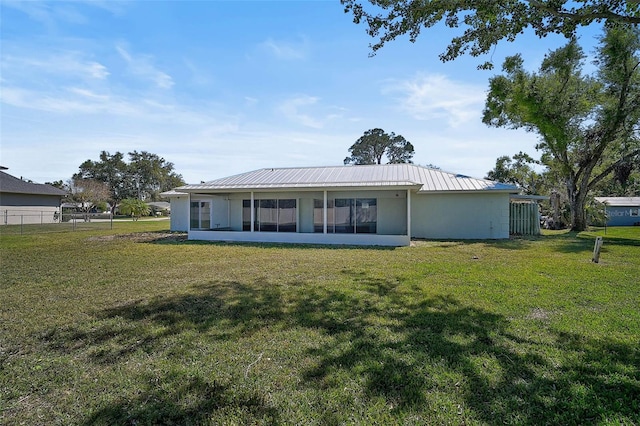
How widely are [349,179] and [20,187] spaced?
3202 centimetres

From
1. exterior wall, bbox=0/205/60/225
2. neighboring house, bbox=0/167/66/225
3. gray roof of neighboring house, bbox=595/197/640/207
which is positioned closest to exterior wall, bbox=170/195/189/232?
exterior wall, bbox=0/205/60/225

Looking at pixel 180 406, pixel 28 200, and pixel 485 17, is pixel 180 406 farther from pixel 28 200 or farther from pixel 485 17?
pixel 28 200

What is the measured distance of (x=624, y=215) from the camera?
3309 centimetres

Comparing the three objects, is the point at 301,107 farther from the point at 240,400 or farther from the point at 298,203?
the point at 240,400

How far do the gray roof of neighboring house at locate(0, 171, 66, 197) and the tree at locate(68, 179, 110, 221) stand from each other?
1941cm

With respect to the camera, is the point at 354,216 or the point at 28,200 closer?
the point at 354,216

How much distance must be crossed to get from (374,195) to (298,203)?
3.87 metres

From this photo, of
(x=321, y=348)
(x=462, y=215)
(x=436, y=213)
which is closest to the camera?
(x=321, y=348)

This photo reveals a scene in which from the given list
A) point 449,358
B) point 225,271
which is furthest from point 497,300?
point 225,271

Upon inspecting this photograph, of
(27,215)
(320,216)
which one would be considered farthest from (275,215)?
(27,215)

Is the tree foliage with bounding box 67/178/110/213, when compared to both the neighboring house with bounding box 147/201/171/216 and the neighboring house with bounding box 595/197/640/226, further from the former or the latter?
the neighboring house with bounding box 595/197/640/226

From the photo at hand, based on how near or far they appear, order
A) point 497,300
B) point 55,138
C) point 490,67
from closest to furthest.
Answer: point 497,300, point 490,67, point 55,138

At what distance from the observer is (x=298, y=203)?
1672cm

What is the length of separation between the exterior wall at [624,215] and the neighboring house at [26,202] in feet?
179
